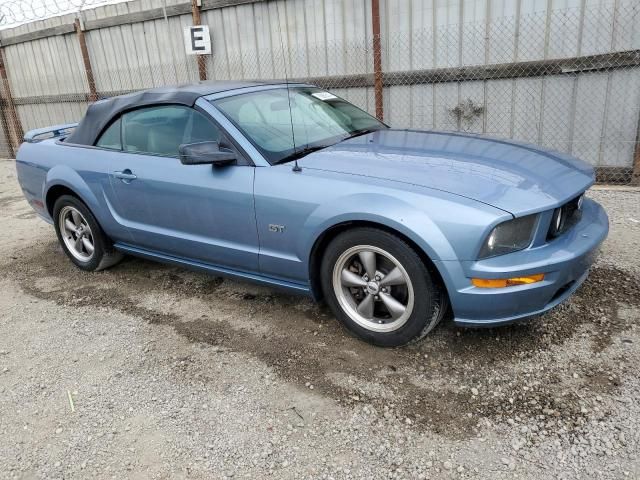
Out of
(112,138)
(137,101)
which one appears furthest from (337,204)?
(112,138)

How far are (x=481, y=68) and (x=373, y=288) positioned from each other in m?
4.33

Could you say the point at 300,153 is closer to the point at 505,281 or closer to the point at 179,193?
the point at 179,193

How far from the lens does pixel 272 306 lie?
3.79 metres

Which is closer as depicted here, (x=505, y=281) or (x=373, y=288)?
(x=505, y=281)

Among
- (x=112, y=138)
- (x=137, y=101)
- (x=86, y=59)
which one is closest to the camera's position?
(x=137, y=101)

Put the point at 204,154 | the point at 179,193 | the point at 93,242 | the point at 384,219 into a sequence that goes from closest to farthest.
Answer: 1. the point at 384,219
2. the point at 204,154
3. the point at 179,193
4. the point at 93,242

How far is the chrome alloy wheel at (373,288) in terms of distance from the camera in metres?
2.94

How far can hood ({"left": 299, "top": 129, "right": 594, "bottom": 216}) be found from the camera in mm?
2742

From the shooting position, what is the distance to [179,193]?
11.9 ft

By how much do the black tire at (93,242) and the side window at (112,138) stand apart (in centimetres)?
56

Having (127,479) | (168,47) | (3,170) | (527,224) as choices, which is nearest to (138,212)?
(127,479)

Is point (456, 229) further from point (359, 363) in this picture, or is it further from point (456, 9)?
point (456, 9)

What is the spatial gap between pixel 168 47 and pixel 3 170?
4572mm

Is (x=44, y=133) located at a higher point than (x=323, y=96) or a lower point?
lower
